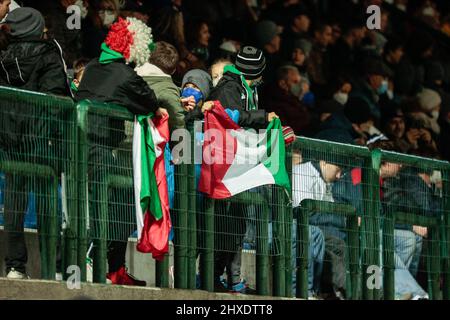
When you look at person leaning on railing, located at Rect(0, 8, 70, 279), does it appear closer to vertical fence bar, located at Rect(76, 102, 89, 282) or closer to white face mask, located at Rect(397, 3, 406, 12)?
vertical fence bar, located at Rect(76, 102, 89, 282)

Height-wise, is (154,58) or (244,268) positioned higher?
(154,58)

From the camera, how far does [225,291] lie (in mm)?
14734

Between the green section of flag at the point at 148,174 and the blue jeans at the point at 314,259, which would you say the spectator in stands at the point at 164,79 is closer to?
the green section of flag at the point at 148,174

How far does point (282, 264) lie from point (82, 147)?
2.38m

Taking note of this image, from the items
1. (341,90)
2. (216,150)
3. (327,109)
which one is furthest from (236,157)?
(341,90)

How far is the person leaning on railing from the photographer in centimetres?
1304

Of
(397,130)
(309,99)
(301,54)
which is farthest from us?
(301,54)

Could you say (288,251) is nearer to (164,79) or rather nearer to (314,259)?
(314,259)

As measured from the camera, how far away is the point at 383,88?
2341 centimetres

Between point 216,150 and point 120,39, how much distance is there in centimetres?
130
